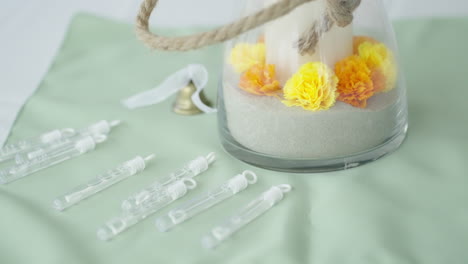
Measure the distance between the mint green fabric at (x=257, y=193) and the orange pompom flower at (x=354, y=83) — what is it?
97 millimetres

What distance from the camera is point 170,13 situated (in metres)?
1.45

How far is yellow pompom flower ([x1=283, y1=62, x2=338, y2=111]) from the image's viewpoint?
0.66m

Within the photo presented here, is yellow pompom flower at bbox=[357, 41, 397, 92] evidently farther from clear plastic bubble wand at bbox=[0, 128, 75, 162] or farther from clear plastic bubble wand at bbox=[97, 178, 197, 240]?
clear plastic bubble wand at bbox=[0, 128, 75, 162]

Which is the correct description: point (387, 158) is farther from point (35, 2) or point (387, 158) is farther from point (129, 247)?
point (35, 2)

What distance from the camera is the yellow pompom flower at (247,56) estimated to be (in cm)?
72

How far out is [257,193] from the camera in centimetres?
69

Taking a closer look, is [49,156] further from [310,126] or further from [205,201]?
[310,126]

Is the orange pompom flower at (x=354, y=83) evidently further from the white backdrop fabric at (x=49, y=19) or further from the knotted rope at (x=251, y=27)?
the white backdrop fabric at (x=49, y=19)

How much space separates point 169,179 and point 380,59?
30 centimetres

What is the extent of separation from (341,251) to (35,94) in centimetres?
64

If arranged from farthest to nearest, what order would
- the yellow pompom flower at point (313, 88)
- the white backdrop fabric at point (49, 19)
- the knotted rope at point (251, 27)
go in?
the white backdrop fabric at point (49, 19) → the yellow pompom flower at point (313, 88) → the knotted rope at point (251, 27)

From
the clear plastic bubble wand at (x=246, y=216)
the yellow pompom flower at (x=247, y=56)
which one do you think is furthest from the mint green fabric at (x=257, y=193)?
the yellow pompom flower at (x=247, y=56)

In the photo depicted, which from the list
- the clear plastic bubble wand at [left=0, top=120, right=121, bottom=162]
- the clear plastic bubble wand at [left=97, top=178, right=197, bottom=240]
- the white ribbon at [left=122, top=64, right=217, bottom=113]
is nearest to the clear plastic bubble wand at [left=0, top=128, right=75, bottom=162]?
the clear plastic bubble wand at [left=0, top=120, right=121, bottom=162]

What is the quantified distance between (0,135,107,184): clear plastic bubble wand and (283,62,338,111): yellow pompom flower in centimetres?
31
